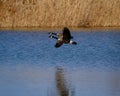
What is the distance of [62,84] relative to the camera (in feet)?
42.8

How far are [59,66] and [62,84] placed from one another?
2.88 m

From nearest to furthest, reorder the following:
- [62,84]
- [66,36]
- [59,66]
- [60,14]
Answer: [62,84]
[66,36]
[59,66]
[60,14]

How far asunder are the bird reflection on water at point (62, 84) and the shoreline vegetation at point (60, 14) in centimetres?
1184

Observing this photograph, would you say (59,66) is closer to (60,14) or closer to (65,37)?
(65,37)

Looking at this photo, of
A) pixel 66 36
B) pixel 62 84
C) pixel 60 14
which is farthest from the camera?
pixel 60 14

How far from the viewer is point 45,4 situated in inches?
1086

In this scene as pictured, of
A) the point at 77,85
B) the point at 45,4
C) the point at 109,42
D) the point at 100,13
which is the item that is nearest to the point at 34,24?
the point at 45,4

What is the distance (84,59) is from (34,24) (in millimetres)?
9807

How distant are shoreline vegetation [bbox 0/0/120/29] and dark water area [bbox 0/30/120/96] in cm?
217

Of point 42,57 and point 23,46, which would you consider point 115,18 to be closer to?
point 23,46

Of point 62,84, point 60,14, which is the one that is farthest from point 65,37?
point 60,14

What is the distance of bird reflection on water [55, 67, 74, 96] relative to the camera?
1205cm

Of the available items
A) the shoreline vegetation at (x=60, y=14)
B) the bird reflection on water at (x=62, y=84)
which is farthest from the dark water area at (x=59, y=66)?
the shoreline vegetation at (x=60, y=14)

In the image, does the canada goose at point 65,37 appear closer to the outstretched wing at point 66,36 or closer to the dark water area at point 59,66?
the outstretched wing at point 66,36
